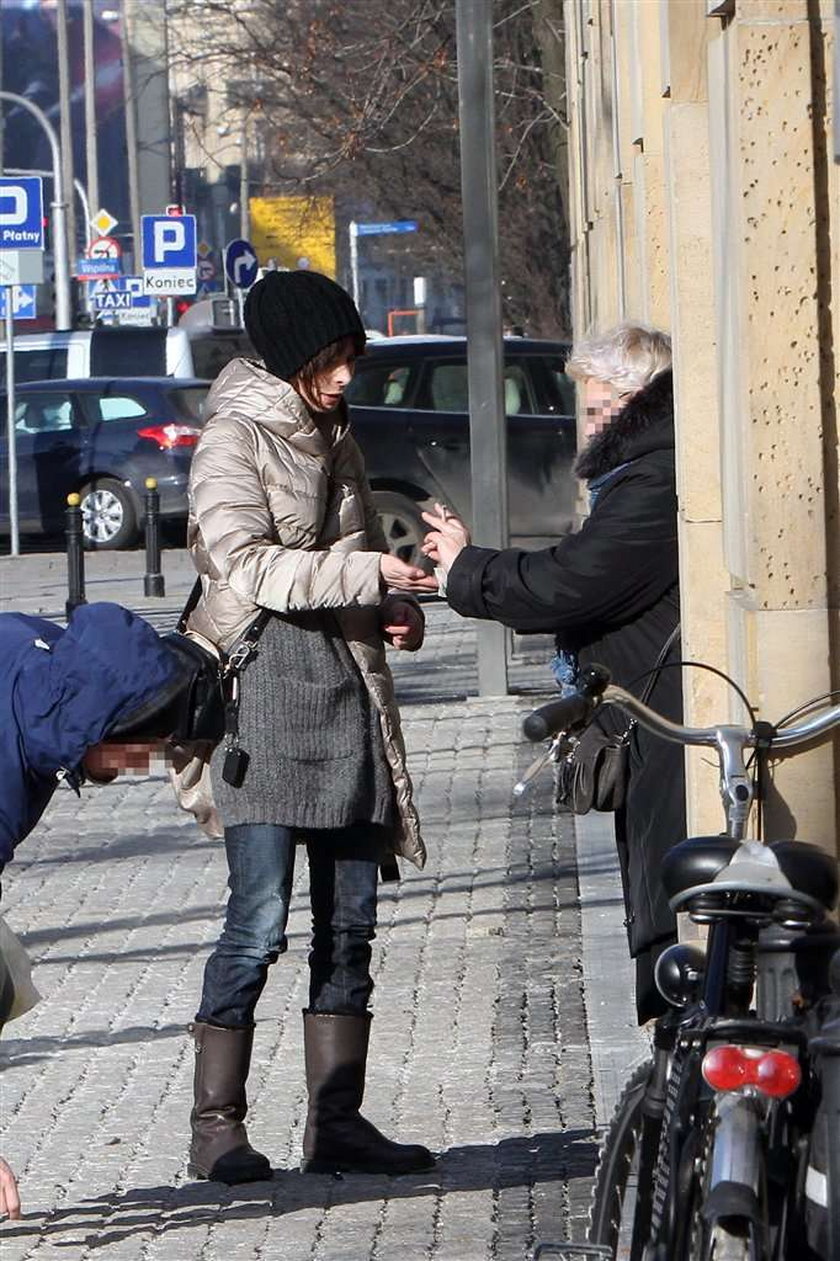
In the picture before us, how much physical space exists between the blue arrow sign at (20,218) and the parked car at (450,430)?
3976mm

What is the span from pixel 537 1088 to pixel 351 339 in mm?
1957

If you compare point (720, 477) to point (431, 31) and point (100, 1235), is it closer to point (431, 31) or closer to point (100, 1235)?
point (100, 1235)

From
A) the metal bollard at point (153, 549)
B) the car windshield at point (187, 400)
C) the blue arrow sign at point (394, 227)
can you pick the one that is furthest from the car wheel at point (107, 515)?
the blue arrow sign at point (394, 227)

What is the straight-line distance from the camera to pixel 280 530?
5449mm

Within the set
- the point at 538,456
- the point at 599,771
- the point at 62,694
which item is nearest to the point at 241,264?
the point at 538,456

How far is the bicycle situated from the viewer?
3.24 meters

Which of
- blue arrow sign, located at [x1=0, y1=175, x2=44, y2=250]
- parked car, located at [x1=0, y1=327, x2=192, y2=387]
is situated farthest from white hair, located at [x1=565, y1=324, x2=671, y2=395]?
parked car, located at [x1=0, y1=327, x2=192, y2=387]

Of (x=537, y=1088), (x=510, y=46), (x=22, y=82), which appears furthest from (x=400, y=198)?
(x=22, y=82)

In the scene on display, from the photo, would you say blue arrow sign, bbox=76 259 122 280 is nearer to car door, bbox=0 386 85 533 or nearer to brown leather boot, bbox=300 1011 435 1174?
car door, bbox=0 386 85 533

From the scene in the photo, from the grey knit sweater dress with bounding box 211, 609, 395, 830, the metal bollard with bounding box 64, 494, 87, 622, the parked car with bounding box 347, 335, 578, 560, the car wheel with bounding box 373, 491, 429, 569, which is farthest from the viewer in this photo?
the parked car with bounding box 347, 335, 578, 560

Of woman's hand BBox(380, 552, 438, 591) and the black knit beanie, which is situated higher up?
the black knit beanie

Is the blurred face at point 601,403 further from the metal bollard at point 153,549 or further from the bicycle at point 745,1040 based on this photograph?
the metal bollard at point 153,549

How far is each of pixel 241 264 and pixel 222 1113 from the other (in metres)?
28.5

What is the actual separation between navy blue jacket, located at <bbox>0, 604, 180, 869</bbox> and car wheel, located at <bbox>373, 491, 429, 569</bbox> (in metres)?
14.6
